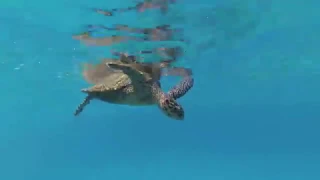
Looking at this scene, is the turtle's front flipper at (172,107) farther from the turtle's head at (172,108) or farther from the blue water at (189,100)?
the blue water at (189,100)

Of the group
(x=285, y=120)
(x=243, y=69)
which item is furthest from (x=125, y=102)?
(x=285, y=120)

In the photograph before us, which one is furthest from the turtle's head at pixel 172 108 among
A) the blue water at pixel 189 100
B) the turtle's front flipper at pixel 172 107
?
the blue water at pixel 189 100

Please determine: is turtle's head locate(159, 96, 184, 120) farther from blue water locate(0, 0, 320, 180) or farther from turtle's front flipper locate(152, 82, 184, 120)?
blue water locate(0, 0, 320, 180)

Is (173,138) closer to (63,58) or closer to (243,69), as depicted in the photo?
(243,69)

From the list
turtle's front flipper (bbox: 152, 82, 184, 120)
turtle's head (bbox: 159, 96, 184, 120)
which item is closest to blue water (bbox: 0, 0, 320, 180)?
turtle's front flipper (bbox: 152, 82, 184, 120)

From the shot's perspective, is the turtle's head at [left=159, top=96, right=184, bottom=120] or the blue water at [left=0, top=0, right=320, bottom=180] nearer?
the turtle's head at [left=159, top=96, right=184, bottom=120]

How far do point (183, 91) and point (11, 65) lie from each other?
14139mm

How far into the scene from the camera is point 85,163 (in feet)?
340

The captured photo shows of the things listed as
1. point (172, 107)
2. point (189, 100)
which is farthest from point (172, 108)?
point (189, 100)

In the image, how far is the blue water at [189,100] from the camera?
50.2ft

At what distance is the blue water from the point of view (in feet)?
50.2

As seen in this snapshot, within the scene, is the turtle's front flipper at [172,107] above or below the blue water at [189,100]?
below

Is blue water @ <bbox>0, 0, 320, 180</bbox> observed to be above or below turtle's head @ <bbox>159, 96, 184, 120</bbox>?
above

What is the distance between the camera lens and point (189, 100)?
1528 inches
